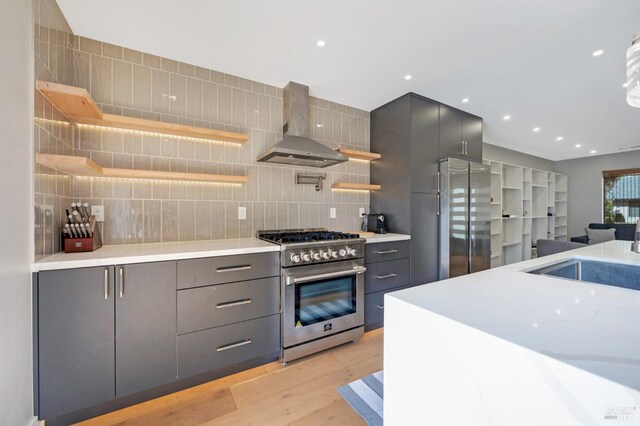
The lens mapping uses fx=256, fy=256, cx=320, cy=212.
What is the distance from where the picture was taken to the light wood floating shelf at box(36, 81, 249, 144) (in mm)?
1443

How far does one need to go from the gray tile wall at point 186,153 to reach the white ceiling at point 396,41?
171 millimetres

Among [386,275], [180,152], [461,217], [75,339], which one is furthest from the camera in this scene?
[461,217]

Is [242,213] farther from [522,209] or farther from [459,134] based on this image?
[522,209]

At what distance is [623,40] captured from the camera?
1959 millimetres

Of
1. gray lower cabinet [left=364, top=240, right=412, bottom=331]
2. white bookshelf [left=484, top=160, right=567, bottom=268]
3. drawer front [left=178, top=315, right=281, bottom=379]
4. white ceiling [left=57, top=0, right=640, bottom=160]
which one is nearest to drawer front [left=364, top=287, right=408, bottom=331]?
gray lower cabinet [left=364, top=240, right=412, bottom=331]

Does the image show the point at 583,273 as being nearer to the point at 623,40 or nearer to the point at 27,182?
the point at 623,40

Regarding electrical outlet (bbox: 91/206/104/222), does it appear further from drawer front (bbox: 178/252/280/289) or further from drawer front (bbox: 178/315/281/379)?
drawer front (bbox: 178/315/281/379)

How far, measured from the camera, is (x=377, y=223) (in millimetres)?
3037

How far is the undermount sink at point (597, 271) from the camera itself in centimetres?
133

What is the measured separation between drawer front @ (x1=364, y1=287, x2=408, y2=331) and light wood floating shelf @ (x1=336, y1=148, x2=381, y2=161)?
1533 mm

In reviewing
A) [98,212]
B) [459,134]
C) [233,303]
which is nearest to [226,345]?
[233,303]

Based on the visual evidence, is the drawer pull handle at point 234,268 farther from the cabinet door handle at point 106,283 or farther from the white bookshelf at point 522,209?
the white bookshelf at point 522,209

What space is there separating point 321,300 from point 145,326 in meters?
1.24

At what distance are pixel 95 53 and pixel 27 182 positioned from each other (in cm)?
123
